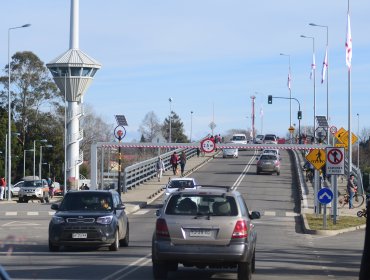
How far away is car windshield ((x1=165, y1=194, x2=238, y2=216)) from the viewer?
53.7 ft

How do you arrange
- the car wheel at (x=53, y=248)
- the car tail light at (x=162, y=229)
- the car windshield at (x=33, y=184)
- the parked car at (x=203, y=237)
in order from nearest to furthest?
the parked car at (x=203, y=237)
the car tail light at (x=162, y=229)
the car wheel at (x=53, y=248)
the car windshield at (x=33, y=184)

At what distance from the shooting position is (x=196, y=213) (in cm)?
1634

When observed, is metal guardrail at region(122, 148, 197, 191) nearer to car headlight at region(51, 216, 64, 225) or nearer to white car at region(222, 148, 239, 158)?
white car at region(222, 148, 239, 158)

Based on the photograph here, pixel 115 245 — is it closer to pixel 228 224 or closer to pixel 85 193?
pixel 85 193

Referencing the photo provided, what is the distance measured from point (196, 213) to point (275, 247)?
10093mm

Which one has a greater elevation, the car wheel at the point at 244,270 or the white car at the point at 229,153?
the white car at the point at 229,153

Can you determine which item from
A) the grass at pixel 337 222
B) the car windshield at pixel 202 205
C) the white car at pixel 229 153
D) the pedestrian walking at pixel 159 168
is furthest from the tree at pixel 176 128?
the car windshield at pixel 202 205

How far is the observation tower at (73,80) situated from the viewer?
77.4 m

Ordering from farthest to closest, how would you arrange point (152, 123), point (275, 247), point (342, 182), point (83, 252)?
point (152, 123), point (342, 182), point (275, 247), point (83, 252)

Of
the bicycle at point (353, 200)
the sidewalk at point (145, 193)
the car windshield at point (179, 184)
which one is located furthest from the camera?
the sidewalk at point (145, 193)

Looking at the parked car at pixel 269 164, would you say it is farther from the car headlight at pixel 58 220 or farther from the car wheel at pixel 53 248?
the car headlight at pixel 58 220

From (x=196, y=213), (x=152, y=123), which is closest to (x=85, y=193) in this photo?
(x=196, y=213)

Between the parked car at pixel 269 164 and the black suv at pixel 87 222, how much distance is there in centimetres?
4513

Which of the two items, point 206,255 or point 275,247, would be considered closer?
point 206,255
